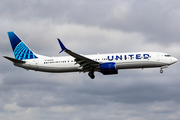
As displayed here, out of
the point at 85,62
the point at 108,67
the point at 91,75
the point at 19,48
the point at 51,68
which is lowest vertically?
the point at 91,75

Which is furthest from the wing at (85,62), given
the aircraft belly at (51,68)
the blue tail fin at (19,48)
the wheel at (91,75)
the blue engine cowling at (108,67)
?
the blue tail fin at (19,48)

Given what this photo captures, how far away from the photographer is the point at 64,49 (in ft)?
154

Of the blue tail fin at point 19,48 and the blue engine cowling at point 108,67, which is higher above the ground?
the blue tail fin at point 19,48

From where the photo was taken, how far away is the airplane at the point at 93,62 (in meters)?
52.2

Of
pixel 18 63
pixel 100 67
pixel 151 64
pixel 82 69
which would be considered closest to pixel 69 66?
pixel 82 69

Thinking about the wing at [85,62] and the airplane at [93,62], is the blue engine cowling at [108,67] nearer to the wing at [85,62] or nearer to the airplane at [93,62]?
the airplane at [93,62]

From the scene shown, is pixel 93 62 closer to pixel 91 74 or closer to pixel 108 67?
pixel 108 67

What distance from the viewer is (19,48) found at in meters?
60.6

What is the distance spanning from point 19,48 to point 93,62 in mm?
18140

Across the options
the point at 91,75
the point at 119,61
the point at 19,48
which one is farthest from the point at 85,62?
the point at 19,48

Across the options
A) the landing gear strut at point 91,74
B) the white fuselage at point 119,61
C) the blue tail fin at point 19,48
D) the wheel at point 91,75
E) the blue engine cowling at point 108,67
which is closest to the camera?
the blue engine cowling at point 108,67

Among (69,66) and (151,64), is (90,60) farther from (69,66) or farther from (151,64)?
(151,64)

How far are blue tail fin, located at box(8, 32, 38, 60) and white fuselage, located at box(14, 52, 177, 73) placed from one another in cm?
380

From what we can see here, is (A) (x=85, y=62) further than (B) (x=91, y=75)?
No
